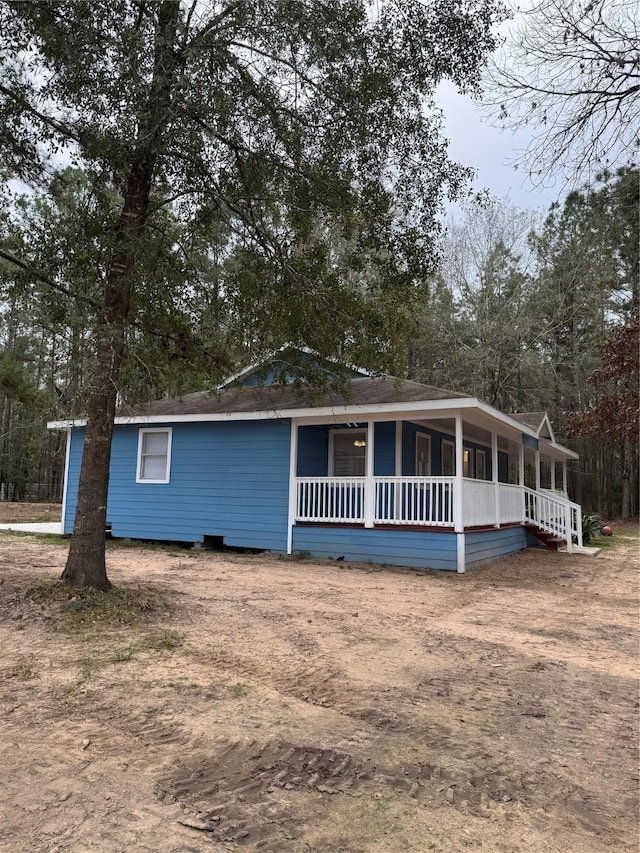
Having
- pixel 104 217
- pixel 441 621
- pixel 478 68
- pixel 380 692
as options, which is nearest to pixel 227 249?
pixel 104 217

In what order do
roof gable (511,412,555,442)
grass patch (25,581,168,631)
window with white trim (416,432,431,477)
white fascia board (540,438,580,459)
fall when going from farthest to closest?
white fascia board (540,438,580,459) < roof gable (511,412,555,442) < window with white trim (416,432,431,477) < grass patch (25,581,168,631)

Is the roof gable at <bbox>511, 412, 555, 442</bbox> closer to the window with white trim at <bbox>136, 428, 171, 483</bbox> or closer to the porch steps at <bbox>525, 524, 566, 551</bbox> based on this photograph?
the porch steps at <bbox>525, 524, 566, 551</bbox>

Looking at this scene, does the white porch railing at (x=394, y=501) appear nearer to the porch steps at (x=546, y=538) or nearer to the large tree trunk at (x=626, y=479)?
the porch steps at (x=546, y=538)

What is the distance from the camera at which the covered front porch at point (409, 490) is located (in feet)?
33.1

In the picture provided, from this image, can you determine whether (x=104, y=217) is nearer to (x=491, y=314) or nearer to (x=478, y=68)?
(x=478, y=68)

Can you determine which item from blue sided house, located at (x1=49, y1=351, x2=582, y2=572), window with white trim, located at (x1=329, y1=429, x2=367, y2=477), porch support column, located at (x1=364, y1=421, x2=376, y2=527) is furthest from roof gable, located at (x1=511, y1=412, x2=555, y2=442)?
porch support column, located at (x1=364, y1=421, x2=376, y2=527)

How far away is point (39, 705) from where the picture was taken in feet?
11.1

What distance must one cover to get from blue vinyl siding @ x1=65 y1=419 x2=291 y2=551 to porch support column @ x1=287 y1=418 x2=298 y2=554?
0.12 m

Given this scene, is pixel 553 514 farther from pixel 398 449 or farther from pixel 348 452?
pixel 348 452

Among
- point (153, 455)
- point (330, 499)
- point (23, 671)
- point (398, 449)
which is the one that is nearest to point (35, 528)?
point (153, 455)

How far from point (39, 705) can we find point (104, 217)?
17.6ft

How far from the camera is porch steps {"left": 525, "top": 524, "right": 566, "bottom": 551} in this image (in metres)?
14.1

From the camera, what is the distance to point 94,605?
5723 millimetres

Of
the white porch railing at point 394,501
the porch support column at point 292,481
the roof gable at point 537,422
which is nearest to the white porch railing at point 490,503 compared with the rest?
the white porch railing at point 394,501
